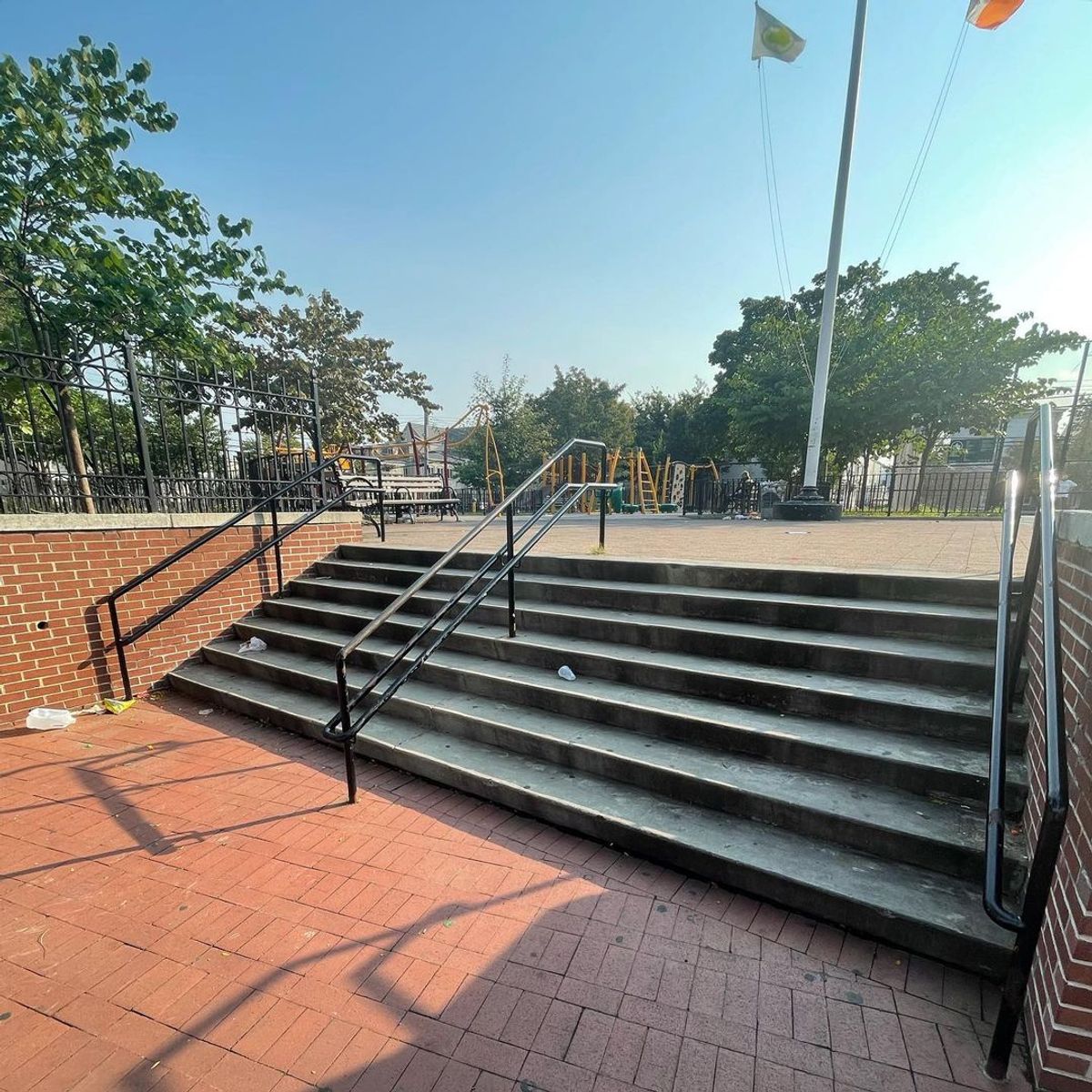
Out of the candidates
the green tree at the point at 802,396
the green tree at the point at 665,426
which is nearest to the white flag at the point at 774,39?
the green tree at the point at 802,396

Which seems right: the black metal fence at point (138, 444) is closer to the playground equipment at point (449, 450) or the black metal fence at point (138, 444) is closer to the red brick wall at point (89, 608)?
the red brick wall at point (89, 608)

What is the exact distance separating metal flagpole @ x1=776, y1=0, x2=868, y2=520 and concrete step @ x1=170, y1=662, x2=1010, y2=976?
783 centimetres

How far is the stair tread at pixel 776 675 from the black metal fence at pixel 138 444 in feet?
10.2

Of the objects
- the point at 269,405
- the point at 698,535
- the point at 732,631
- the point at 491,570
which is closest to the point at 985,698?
the point at 732,631

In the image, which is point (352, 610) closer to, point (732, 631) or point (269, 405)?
point (269, 405)

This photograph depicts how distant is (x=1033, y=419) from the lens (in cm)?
295

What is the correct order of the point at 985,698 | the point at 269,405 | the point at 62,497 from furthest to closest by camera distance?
the point at 269,405, the point at 62,497, the point at 985,698

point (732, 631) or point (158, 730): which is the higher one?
point (732, 631)

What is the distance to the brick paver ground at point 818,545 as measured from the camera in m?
4.02

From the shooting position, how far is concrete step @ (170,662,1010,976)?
5.66 ft

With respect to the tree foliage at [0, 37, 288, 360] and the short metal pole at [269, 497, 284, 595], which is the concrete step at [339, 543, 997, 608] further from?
the tree foliage at [0, 37, 288, 360]

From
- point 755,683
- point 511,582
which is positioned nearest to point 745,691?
point 755,683

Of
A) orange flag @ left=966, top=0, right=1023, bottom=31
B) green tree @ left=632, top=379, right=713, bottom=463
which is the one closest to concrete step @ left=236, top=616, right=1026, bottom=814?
orange flag @ left=966, top=0, right=1023, bottom=31

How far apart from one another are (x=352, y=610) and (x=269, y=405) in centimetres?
254
